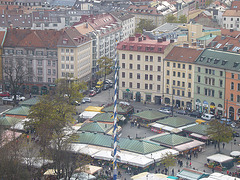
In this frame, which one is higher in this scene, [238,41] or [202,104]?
[238,41]

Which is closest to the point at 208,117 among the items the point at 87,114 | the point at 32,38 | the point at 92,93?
the point at 87,114

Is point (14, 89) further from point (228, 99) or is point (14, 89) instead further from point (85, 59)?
point (228, 99)

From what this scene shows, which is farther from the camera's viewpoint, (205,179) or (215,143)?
(215,143)

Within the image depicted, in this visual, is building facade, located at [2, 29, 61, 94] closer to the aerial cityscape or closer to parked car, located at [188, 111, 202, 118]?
the aerial cityscape

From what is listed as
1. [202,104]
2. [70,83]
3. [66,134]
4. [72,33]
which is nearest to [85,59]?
[72,33]

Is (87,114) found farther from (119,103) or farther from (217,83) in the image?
(217,83)

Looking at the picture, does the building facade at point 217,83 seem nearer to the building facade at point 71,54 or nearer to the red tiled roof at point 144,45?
the red tiled roof at point 144,45
